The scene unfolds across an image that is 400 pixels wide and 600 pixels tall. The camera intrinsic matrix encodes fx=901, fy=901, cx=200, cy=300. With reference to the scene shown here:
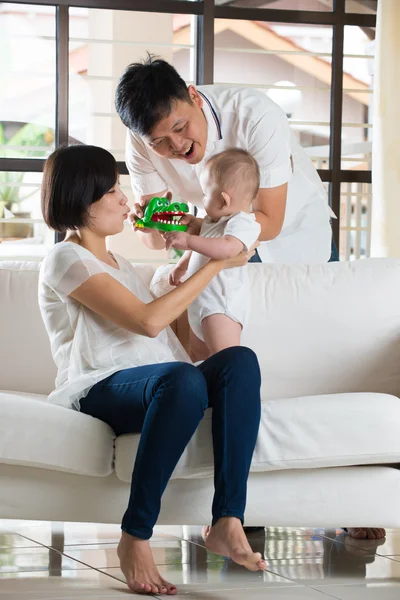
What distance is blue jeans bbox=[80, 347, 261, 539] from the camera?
196 cm

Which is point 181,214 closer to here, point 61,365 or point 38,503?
point 61,365

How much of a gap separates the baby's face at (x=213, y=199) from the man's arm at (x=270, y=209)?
0.25 metres

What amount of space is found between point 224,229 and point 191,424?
574 millimetres

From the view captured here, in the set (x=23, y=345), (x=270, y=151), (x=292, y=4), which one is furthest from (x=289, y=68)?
(x=23, y=345)

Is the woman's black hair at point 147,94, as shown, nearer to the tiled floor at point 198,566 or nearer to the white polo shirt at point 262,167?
the white polo shirt at point 262,167

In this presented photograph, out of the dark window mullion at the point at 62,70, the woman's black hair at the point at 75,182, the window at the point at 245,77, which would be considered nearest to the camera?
the woman's black hair at the point at 75,182

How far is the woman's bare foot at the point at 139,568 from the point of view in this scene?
6.42 feet

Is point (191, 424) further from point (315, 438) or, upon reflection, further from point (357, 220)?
point (357, 220)

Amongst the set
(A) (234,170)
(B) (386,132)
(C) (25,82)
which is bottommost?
(A) (234,170)

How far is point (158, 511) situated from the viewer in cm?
198

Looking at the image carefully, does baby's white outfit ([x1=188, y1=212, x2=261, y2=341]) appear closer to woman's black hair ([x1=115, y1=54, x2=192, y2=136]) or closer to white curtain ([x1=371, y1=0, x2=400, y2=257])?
woman's black hair ([x1=115, y1=54, x2=192, y2=136])

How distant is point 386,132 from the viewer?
4.99 m

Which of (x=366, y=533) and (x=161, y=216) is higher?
(x=161, y=216)

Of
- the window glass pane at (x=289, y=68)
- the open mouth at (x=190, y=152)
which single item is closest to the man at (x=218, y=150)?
the open mouth at (x=190, y=152)
